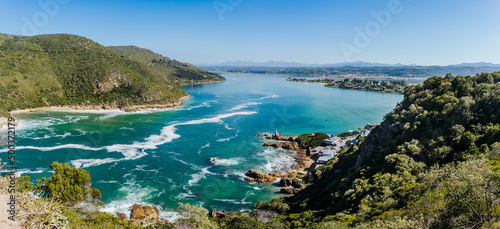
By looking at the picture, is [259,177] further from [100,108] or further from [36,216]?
[100,108]

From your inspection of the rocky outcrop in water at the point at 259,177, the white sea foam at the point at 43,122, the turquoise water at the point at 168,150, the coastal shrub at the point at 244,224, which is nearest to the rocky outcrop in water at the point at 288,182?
the turquoise water at the point at 168,150

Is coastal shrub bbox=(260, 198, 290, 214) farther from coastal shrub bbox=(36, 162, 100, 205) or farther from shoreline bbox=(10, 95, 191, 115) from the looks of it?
shoreline bbox=(10, 95, 191, 115)

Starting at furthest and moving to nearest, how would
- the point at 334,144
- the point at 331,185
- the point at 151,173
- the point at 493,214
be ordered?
the point at 334,144
the point at 151,173
the point at 331,185
the point at 493,214

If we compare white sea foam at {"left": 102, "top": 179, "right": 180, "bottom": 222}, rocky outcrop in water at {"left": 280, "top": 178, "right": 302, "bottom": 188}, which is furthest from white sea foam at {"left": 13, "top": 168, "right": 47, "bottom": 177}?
rocky outcrop in water at {"left": 280, "top": 178, "right": 302, "bottom": 188}

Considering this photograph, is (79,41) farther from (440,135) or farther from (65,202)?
(440,135)

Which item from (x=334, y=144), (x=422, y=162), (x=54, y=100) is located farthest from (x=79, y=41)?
(x=422, y=162)

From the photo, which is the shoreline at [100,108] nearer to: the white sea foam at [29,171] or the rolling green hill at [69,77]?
the rolling green hill at [69,77]
